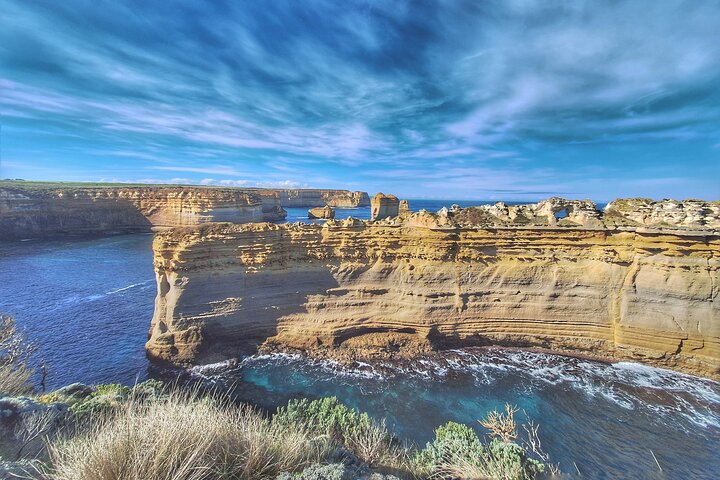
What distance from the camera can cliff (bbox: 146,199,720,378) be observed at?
1753cm

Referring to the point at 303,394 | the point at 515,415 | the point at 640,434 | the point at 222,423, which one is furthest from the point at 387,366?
the point at 222,423

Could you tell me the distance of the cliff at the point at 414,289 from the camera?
→ 1753 centimetres

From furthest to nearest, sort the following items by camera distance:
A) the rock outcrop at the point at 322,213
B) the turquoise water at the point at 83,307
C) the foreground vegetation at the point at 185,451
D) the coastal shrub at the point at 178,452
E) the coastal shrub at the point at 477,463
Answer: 1. the rock outcrop at the point at 322,213
2. the turquoise water at the point at 83,307
3. the coastal shrub at the point at 477,463
4. the foreground vegetation at the point at 185,451
5. the coastal shrub at the point at 178,452

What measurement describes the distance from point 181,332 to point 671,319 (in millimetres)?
27087

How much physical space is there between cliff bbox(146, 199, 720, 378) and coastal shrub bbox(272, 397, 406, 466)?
7.06 metres

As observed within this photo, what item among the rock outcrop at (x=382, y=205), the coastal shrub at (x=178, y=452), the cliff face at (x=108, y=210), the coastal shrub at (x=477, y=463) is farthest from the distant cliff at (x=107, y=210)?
the coastal shrub at (x=178, y=452)

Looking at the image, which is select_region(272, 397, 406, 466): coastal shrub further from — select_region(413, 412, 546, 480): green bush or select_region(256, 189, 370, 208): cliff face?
select_region(256, 189, 370, 208): cliff face

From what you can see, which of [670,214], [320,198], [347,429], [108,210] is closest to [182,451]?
[347,429]

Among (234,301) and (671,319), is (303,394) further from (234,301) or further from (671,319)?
(671,319)

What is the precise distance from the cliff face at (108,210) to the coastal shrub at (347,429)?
59.8 meters

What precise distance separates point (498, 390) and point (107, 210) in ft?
270

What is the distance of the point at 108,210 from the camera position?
68.1 metres

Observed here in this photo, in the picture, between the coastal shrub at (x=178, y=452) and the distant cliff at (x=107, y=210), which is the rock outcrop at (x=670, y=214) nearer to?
the coastal shrub at (x=178, y=452)

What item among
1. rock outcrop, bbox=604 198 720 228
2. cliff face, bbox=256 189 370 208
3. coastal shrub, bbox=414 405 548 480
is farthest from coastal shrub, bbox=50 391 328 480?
cliff face, bbox=256 189 370 208
